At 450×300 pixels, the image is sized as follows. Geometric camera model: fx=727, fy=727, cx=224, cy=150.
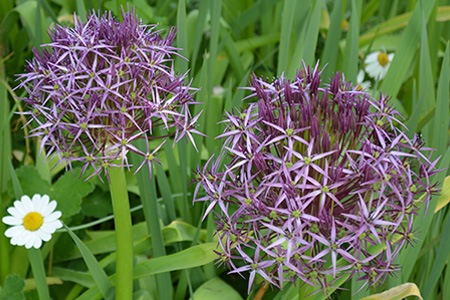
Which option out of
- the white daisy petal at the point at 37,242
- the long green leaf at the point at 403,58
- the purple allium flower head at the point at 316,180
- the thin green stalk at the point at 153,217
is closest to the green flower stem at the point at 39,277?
the white daisy petal at the point at 37,242

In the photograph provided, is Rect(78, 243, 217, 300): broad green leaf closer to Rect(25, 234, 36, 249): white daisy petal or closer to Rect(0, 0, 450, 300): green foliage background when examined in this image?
Rect(0, 0, 450, 300): green foliage background

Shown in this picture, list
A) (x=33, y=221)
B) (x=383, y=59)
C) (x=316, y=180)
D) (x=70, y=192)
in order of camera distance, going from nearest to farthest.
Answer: (x=316, y=180) → (x=33, y=221) → (x=70, y=192) → (x=383, y=59)

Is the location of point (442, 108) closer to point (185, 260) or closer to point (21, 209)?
point (185, 260)

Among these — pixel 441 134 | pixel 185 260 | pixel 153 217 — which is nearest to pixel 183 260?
pixel 185 260

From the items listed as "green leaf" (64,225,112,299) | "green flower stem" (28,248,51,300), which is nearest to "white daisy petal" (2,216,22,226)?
"green flower stem" (28,248,51,300)

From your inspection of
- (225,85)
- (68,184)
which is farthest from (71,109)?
(225,85)

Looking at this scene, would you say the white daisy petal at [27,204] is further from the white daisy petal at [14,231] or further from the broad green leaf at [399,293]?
the broad green leaf at [399,293]

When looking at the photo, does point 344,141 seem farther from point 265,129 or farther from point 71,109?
point 71,109
